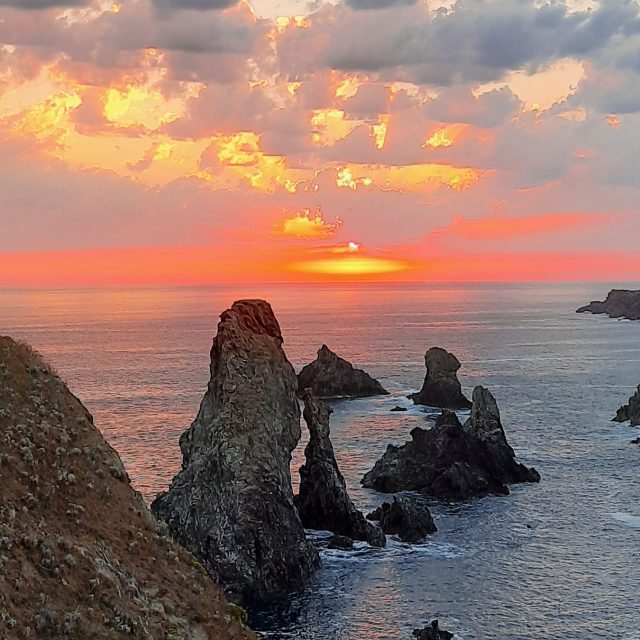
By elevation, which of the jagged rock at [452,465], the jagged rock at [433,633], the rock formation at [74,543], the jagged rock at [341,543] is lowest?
the jagged rock at [433,633]

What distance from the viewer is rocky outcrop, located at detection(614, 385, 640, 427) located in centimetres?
11461

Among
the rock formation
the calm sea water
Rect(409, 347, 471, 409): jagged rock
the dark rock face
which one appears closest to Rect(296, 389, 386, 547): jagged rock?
the calm sea water

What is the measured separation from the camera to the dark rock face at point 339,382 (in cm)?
14625

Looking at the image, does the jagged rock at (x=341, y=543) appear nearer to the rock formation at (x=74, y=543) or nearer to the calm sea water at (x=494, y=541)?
the calm sea water at (x=494, y=541)

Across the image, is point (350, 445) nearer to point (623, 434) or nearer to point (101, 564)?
point (623, 434)

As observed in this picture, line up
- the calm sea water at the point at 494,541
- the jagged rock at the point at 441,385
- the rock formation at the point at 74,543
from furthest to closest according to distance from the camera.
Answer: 1. the jagged rock at the point at 441,385
2. the calm sea water at the point at 494,541
3. the rock formation at the point at 74,543

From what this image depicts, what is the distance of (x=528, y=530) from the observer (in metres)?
70.4

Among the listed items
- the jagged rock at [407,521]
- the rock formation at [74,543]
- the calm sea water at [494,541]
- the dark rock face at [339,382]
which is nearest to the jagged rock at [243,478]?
the calm sea water at [494,541]

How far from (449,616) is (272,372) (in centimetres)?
2174

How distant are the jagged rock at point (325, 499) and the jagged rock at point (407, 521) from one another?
2025mm

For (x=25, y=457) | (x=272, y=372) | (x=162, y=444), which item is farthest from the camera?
(x=162, y=444)

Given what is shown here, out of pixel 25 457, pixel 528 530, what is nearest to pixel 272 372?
pixel 528 530

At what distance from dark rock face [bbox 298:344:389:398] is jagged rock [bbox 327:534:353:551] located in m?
80.8

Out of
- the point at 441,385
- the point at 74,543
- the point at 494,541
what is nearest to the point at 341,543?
the point at 494,541
